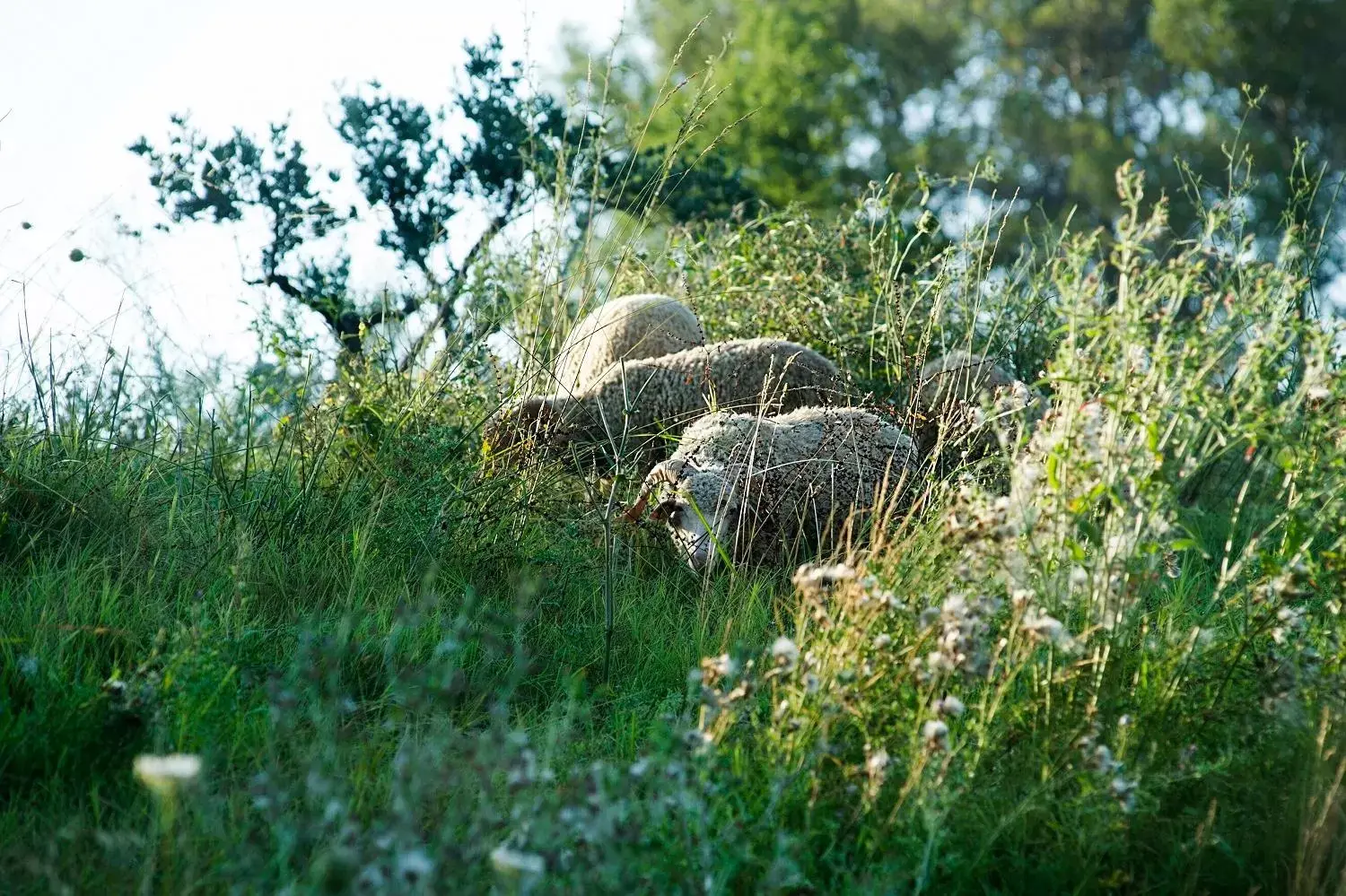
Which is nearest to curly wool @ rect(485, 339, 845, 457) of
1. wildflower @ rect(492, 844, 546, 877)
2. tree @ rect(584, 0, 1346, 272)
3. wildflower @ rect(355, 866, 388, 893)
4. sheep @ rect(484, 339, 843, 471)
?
sheep @ rect(484, 339, 843, 471)

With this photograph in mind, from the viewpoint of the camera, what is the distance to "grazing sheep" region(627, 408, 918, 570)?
450 cm

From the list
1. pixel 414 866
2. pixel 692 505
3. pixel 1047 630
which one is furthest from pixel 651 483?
pixel 414 866

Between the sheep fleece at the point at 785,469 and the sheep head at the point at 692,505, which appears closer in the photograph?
the sheep head at the point at 692,505

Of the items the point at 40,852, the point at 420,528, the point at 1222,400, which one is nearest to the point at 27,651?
the point at 40,852

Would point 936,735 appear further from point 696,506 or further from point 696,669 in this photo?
point 696,506

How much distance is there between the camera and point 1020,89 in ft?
80.6

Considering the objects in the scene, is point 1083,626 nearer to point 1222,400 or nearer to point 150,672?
point 1222,400

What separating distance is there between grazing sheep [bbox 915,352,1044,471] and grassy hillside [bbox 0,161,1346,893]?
685mm

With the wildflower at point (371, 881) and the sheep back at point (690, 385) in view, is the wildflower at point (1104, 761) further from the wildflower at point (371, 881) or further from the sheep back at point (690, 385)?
the sheep back at point (690, 385)

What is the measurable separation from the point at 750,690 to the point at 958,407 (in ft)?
8.86

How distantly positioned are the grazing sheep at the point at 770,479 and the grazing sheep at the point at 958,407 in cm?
22

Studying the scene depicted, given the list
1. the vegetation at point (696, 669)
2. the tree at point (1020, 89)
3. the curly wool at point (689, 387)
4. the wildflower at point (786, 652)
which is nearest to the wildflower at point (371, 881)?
the vegetation at point (696, 669)

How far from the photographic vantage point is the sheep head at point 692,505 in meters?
4.43

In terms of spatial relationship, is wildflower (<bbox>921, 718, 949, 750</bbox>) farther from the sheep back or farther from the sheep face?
the sheep back
